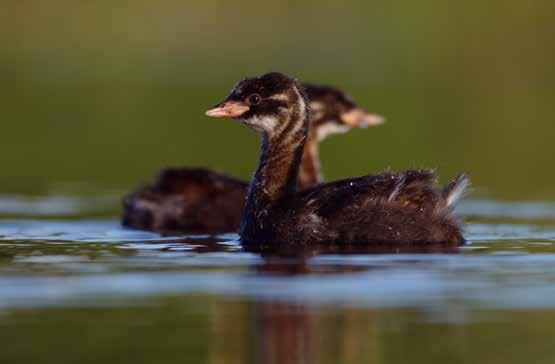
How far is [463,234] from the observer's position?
14.4 m

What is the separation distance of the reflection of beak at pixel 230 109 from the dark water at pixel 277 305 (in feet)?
3.90

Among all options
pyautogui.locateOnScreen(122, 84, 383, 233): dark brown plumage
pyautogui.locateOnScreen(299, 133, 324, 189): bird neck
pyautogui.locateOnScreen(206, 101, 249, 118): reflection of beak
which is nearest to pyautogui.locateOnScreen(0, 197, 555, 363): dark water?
pyautogui.locateOnScreen(206, 101, 249, 118): reflection of beak

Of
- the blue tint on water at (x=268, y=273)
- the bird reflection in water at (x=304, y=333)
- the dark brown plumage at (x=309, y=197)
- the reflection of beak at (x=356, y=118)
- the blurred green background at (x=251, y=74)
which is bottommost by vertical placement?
the bird reflection in water at (x=304, y=333)

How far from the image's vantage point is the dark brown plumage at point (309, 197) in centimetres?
1305

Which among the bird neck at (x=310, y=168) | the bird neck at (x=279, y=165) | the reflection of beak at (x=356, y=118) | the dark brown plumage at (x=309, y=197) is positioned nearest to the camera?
the dark brown plumage at (x=309, y=197)

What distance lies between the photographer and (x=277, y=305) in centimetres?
1028

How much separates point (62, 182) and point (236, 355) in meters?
12.3

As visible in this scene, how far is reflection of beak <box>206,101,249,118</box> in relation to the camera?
14.0m

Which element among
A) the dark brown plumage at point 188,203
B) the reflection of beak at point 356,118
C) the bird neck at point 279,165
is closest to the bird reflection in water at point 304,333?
the bird neck at point 279,165

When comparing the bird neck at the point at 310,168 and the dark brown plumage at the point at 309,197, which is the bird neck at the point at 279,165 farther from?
the bird neck at the point at 310,168

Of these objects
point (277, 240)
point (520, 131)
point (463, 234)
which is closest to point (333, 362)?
point (277, 240)

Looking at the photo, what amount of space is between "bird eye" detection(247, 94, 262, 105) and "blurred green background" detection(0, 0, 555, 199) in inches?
222

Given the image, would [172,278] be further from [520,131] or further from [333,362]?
[520,131]

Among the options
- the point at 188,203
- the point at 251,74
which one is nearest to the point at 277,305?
the point at 188,203
